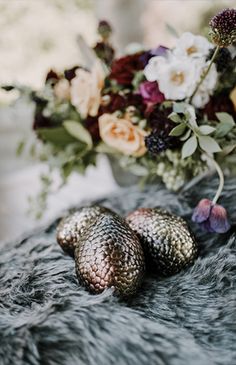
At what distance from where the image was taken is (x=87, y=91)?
2.67 feet

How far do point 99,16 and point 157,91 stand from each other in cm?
70

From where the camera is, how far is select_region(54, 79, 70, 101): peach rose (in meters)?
0.87

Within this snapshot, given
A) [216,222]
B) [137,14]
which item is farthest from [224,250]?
[137,14]

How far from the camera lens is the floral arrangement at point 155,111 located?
67cm

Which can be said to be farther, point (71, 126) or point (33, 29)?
point (33, 29)

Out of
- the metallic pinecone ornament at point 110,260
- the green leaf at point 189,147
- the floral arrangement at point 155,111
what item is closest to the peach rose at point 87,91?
the floral arrangement at point 155,111

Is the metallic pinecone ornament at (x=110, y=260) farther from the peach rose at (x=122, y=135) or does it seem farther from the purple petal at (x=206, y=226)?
the peach rose at (x=122, y=135)

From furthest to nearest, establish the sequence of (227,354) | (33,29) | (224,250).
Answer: (33,29)
(224,250)
(227,354)

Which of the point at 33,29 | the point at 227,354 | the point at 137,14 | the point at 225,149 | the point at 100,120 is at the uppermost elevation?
the point at 33,29

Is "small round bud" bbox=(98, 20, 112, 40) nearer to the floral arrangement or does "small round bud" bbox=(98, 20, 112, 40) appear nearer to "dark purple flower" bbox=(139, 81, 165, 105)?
the floral arrangement

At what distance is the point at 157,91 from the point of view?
73 cm

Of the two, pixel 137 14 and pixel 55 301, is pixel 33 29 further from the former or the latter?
pixel 55 301

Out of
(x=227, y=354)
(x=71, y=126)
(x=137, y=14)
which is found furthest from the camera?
(x=137, y=14)

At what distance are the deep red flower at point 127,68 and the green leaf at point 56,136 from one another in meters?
0.16
